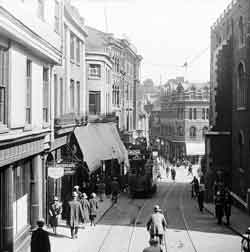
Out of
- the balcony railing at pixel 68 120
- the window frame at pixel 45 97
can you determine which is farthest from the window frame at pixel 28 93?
the balcony railing at pixel 68 120

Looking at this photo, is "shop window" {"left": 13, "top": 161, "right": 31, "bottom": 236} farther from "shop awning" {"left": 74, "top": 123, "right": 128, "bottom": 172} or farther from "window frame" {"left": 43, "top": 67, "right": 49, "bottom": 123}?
"shop awning" {"left": 74, "top": 123, "right": 128, "bottom": 172}

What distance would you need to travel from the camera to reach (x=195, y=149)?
286 feet

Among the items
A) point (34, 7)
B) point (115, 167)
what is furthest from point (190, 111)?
point (34, 7)

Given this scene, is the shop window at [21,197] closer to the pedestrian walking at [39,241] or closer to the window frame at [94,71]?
the pedestrian walking at [39,241]

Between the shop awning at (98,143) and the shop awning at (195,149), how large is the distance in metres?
44.5

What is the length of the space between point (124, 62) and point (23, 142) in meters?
46.8

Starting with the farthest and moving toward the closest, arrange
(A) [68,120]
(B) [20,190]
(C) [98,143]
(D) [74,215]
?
(C) [98,143]
(A) [68,120]
(D) [74,215]
(B) [20,190]

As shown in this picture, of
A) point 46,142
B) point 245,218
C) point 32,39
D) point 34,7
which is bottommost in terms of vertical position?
point 245,218

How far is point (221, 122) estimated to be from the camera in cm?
3662

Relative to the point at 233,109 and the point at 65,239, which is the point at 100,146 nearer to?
the point at 233,109

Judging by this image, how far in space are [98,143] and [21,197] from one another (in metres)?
15.9

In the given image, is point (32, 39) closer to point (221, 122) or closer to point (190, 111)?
point (221, 122)

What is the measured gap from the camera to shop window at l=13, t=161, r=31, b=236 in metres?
17.7

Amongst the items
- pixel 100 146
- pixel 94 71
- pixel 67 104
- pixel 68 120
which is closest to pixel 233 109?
pixel 100 146
